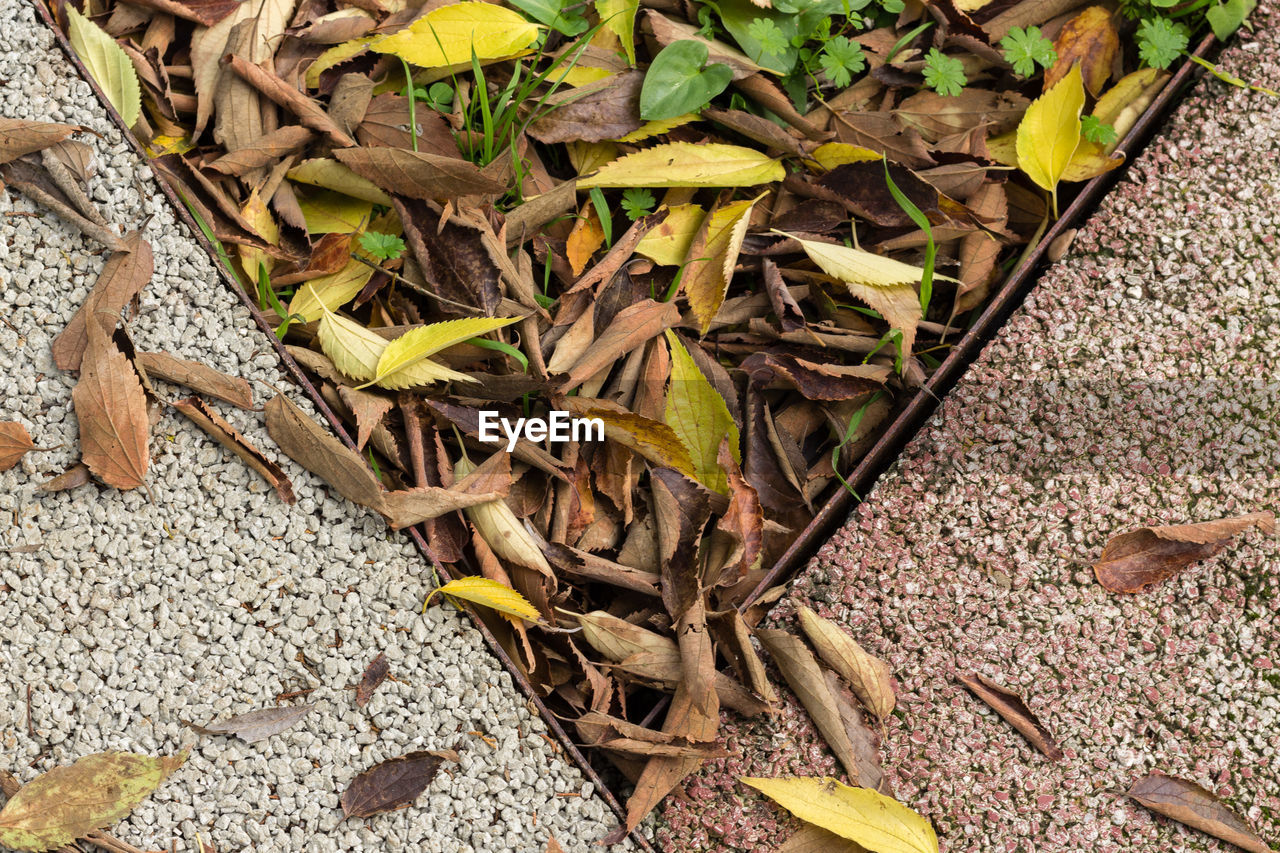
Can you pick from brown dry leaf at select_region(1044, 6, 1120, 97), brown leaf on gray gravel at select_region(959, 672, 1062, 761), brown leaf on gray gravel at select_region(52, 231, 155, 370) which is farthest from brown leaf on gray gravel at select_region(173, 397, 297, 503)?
brown dry leaf at select_region(1044, 6, 1120, 97)

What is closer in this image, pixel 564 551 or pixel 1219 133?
pixel 564 551

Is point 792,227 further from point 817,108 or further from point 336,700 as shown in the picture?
point 336,700

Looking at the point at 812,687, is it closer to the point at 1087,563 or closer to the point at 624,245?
the point at 1087,563

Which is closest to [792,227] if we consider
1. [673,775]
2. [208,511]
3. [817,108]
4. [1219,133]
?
[817,108]

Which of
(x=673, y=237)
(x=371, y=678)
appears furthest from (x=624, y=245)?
(x=371, y=678)

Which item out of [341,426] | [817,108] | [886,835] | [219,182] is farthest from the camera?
[817,108]

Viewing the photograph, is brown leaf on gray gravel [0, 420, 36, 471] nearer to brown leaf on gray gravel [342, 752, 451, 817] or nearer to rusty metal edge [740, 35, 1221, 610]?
brown leaf on gray gravel [342, 752, 451, 817]

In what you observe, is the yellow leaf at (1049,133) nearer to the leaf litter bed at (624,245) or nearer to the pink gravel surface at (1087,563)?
the leaf litter bed at (624,245)

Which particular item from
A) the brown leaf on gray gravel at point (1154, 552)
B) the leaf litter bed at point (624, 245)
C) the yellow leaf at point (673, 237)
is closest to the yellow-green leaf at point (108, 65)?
the leaf litter bed at point (624, 245)
